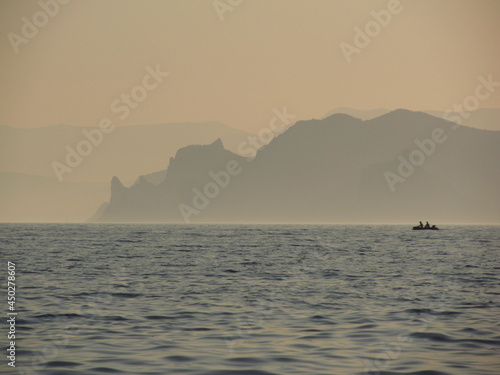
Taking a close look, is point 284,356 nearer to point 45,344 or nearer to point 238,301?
point 45,344

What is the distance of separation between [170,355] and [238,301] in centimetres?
1116

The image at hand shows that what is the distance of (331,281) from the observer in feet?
133

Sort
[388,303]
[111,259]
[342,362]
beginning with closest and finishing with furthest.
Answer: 1. [342,362]
2. [388,303]
3. [111,259]

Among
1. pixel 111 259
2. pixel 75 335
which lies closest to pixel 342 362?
pixel 75 335

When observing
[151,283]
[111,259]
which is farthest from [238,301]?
[111,259]

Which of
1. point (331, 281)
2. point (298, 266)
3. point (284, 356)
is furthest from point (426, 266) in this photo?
point (284, 356)

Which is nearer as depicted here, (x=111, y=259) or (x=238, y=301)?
(x=238, y=301)

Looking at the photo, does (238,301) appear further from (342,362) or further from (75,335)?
(342,362)

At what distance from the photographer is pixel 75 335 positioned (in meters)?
22.7

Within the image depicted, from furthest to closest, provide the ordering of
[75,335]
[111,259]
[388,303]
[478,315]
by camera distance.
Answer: [111,259] < [388,303] < [478,315] < [75,335]

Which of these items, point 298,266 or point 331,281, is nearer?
point 331,281

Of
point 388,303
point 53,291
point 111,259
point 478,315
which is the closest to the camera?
point 478,315

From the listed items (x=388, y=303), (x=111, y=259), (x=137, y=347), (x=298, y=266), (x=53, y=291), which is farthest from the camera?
(x=111, y=259)

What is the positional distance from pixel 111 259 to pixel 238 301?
30.1 meters
